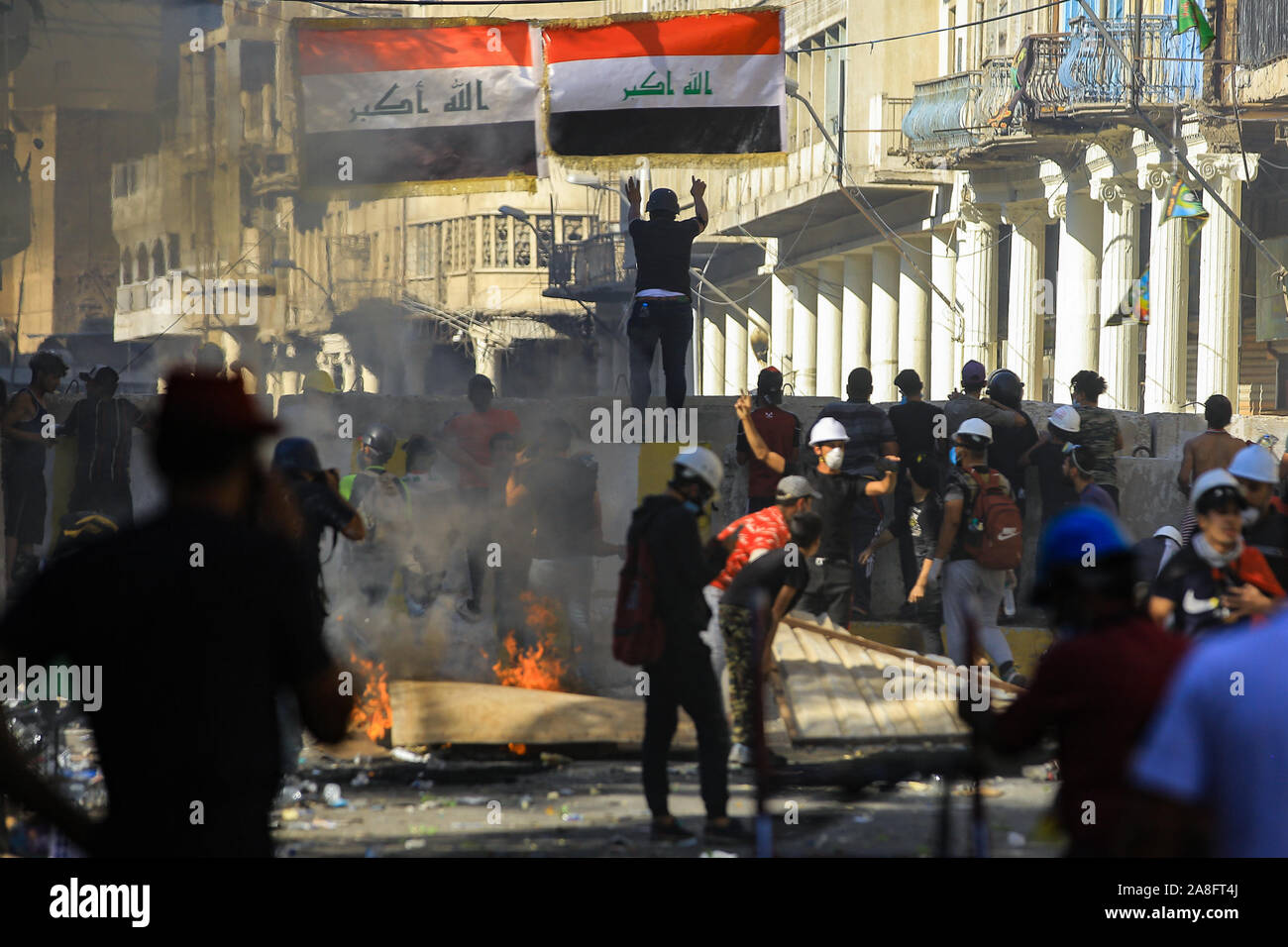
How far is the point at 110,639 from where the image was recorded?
2877 mm

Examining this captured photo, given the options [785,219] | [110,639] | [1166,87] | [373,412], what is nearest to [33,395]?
[373,412]

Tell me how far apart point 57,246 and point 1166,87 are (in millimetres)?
22141

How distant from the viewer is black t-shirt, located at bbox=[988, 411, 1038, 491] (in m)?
9.17

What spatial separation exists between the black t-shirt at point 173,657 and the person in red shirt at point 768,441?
20.7 feet

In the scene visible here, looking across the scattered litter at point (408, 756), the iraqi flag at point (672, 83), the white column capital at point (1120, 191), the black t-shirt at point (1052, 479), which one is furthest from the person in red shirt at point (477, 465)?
the white column capital at point (1120, 191)

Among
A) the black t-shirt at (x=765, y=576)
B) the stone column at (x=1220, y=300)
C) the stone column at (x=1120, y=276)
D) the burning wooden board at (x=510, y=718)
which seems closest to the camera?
the black t-shirt at (x=765, y=576)

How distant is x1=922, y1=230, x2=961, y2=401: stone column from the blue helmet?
21431 millimetres

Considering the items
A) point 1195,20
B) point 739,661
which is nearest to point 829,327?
point 1195,20

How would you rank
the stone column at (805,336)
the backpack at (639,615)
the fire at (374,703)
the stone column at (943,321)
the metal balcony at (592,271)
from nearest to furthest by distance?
the backpack at (639,615) < the fire at (374,703) < the stone column at (943,321) < the stone column at (805,336) < the metal balcony at (592,271)

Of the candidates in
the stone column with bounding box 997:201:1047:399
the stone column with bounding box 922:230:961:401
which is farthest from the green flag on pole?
the stone column with bounding box 922:230:961:401

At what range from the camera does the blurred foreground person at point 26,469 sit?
9.75 m

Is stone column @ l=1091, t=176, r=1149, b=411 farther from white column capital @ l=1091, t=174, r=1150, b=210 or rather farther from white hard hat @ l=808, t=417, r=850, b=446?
white hard hat @ l=808, t=417, r=850, b=446

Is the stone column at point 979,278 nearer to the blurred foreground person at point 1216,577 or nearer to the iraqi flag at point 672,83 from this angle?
the iraqi flag at point 672,83

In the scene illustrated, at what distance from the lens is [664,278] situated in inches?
370
